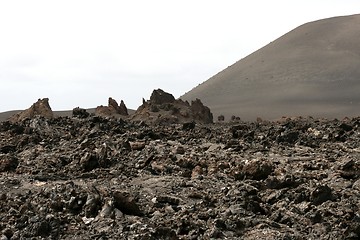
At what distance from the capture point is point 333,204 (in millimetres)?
8258

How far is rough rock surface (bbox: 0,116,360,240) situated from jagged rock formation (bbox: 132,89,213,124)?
23.4 feet

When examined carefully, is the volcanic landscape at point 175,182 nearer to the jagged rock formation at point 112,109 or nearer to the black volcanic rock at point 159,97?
the jagged rock formation at point 112,109

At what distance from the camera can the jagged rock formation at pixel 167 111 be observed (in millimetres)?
21219

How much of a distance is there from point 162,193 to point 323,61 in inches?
1930

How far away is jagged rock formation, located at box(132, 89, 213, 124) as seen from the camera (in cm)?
2122

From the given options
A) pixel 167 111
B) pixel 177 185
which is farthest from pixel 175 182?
pixel 167 111

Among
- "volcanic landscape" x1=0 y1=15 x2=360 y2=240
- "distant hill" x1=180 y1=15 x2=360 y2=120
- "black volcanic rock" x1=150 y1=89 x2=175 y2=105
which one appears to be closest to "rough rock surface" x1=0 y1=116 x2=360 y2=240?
"volcanic landscape" x1=0 y1=15 x2=360 y2=240

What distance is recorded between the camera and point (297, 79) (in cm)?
5253

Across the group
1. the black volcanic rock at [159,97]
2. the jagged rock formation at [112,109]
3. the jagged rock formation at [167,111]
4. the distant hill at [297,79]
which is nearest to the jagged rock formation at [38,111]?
the jagged rock formation at [167,111]

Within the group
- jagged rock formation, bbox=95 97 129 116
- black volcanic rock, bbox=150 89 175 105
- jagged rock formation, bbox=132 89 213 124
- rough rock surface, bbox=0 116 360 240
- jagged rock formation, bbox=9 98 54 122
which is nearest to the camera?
rough rock surface, bbox=0 116 360 240

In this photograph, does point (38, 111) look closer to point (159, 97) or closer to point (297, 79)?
point (159, 97)

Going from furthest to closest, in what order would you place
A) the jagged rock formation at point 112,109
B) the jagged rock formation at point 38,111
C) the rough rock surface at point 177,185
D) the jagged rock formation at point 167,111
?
the jagged rock formation at point 112,109, the jagged rock formation at point 167,111, the jagged rock formation at point 38,111, the rough rock surface at point 177,185

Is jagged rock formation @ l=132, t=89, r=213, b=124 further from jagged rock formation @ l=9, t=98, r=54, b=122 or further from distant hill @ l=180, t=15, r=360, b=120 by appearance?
distant hill @ l=180, t=15, r=360, b=120

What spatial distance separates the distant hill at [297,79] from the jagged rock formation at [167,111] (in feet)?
50.0
